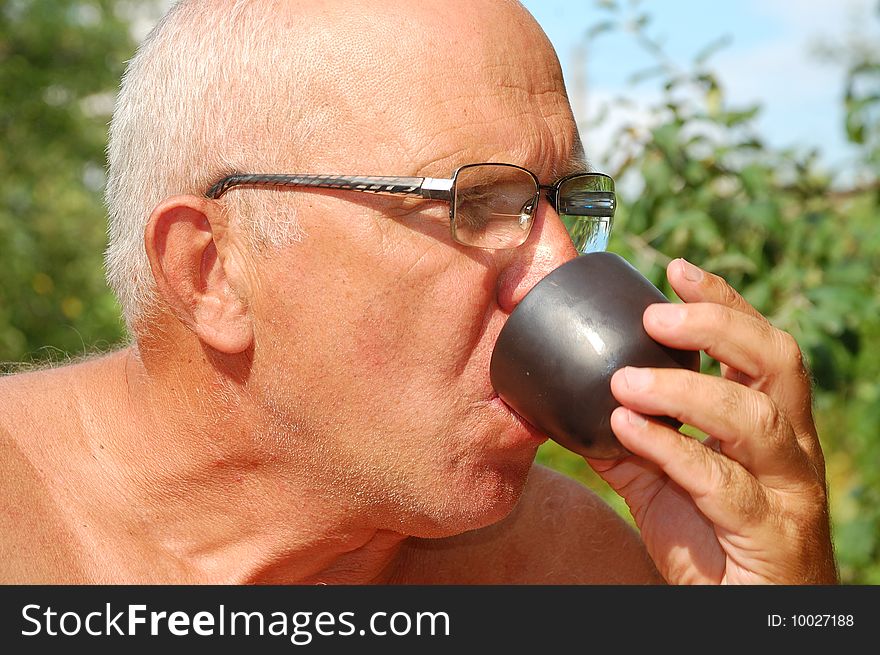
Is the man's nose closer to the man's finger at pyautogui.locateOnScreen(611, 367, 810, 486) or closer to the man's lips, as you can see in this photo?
the man's lips

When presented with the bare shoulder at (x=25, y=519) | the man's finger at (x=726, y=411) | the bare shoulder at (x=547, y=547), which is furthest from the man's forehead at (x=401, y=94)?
the bare shoulder at (x=547, y=547)

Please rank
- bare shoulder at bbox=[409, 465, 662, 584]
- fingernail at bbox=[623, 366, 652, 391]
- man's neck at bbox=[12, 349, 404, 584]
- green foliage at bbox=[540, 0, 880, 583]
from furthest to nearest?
green foliage at bbox=[540, 0, 880, 583]
bare shoulder at bbox=[409, 465, 662, 584]
man's neck at bbox=[12, 349, 404, 584]
fingernail at bbox=[623, 366, 652, 391]

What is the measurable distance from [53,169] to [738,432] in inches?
380

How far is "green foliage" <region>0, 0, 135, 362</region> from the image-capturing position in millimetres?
8719

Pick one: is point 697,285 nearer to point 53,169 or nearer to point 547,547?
point 547,547

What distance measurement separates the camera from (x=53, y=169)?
10258mm

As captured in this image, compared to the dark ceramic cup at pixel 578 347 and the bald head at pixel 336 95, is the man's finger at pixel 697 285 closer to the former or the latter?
the dark ceramic cup at pixel 578 347

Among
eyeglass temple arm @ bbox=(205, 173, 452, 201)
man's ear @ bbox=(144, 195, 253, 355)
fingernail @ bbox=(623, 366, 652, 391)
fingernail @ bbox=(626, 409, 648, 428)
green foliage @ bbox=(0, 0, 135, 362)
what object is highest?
eyeglass temple arm @ bbox=(205, 173, 452, 201)

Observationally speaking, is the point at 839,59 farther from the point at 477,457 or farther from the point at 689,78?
the point at 477,457

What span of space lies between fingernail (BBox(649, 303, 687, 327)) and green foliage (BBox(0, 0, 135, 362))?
682cm

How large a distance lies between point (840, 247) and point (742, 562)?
8.23 feet

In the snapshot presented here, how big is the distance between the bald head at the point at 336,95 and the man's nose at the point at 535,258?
12 cm

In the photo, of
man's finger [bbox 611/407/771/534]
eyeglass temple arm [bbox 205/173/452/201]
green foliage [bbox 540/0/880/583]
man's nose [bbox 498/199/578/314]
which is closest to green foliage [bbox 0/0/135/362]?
green foliage [bbox 540/0/880/583]

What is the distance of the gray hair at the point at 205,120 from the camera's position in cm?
218
